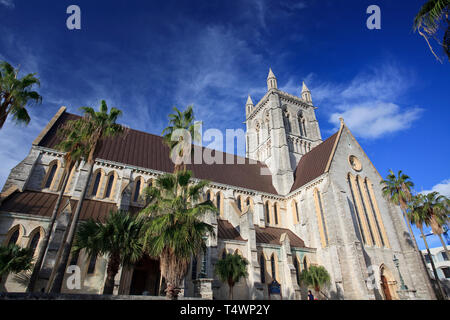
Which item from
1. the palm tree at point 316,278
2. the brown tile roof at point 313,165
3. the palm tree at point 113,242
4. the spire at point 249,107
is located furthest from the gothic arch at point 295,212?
the spire at point 249,107

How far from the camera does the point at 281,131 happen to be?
121 feet

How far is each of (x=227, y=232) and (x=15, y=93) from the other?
18507 millimetres

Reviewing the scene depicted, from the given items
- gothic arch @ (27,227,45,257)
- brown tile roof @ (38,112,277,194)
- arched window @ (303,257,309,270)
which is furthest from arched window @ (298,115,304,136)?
gothic arch @ (27,227,45,257)

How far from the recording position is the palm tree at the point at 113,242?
531 inches

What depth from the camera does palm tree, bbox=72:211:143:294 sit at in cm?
1350

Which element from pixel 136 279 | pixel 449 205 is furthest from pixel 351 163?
pixel 136 279

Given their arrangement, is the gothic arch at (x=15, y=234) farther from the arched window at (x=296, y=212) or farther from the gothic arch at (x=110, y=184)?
the arched window at (x=296, y=212)

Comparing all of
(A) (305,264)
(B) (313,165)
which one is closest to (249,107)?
(B) (313,165)

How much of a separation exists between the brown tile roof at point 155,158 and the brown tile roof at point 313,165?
372 cm

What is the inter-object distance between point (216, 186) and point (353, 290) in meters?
16.0

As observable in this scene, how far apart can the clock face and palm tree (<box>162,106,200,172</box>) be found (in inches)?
807

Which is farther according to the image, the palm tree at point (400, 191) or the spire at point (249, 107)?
the spire at point (249, 107)

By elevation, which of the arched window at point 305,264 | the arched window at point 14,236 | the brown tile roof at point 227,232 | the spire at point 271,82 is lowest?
the arched window at point 305,264

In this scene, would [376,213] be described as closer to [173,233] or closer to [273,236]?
[273,236]
